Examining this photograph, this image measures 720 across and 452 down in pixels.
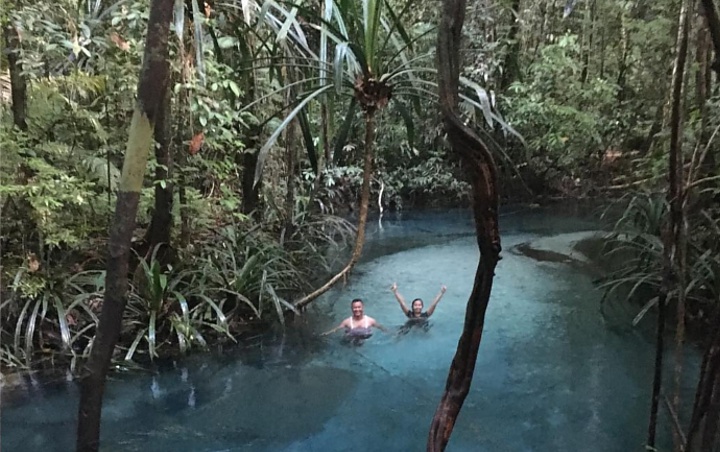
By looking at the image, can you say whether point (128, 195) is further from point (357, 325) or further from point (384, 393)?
point (357, 325)

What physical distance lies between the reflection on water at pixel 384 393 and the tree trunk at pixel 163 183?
3.39ft

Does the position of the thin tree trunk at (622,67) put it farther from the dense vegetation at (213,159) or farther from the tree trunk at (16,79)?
the tree trunk at (16,79)

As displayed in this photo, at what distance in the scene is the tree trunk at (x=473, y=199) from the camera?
1366 mm

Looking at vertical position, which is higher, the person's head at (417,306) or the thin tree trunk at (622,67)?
the thin tree trunk at (622,67)

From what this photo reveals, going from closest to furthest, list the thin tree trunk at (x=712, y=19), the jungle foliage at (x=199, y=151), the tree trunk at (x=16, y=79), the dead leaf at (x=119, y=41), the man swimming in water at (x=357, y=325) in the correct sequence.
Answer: the thin tree trunk at (x=712, y=19) < the jungle foliage at (x=199, y=151) < the dead leaf at (x=119, y=41) < the tree trunk at (x=16, y=79) < the man swimming in water at (x=357, y=325)

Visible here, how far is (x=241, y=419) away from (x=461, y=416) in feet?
4.44

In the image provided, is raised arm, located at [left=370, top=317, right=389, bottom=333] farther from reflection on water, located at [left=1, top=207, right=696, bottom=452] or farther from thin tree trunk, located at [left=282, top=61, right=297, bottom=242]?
thin tree trunk, located at [left=282, top=61, right=297, bottom=242]

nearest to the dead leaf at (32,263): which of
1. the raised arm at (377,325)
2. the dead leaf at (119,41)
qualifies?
the dead leaf at (119,41)

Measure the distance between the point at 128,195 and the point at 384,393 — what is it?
2959 mm

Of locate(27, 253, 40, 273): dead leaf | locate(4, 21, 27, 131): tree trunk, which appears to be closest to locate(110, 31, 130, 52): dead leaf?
locate(4, 21, 27, 131): tree trunk

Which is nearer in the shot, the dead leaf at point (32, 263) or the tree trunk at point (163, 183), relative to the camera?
the dead leaf at point (32, 263)

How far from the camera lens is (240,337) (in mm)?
4945

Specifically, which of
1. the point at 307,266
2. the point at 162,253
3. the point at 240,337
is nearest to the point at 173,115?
the point at 162,253

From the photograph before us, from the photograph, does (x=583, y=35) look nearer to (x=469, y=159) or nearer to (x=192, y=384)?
(x=192, y=384)
